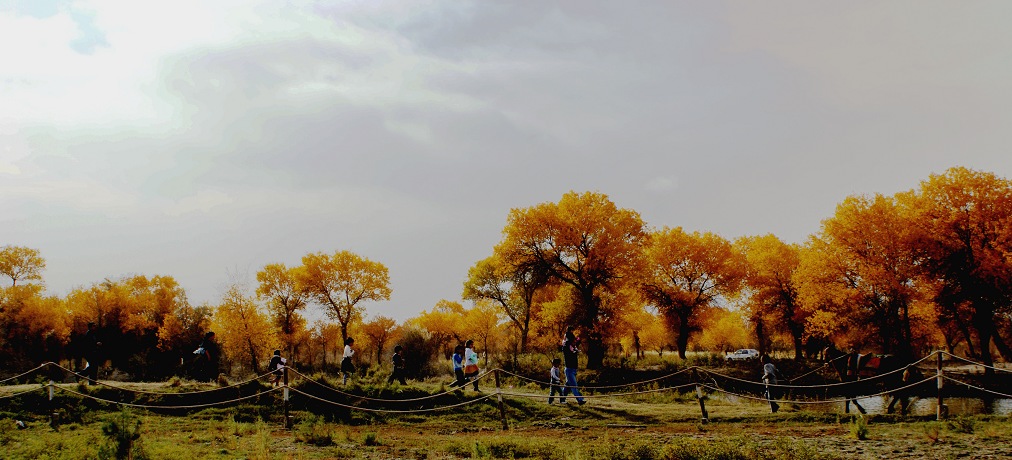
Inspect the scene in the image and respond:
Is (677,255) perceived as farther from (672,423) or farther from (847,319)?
(672,423)

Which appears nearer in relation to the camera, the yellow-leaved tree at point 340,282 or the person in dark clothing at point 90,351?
the person in dark clothing at point 90,351

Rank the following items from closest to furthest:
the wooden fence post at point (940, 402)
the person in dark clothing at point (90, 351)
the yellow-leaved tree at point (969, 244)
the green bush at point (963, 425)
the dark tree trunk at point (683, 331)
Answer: the green bush at point (963, 425) < the wooden fence post at point (940, 402) < the person in dark clothing at point (90, 351) < the yellow-leaved tree at point (969, 244) < the dark tree trunk at point (683, 331)

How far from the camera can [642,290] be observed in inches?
1930

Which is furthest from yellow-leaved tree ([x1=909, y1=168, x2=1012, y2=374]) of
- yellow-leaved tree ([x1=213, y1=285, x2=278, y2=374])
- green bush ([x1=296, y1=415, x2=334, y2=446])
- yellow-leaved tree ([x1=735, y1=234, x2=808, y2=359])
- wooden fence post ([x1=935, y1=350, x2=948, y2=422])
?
yellow-leaved tree ([x1=213, y1=285, x2=278, y2=374])

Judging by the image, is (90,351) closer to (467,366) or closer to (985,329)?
(467,366)

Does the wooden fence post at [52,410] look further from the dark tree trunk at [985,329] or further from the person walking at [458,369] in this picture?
the dark tree trunk at [985,329]

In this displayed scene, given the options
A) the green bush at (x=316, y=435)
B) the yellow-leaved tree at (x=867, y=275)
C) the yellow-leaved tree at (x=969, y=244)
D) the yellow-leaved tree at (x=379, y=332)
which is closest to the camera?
the green bush at (x=316, y=435)

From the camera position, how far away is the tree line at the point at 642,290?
3506cm

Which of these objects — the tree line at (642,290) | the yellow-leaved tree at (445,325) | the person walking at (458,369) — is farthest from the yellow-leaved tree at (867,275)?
the yellow-leaved tree at (445,325)

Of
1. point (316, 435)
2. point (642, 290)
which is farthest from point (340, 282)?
point (316, 435)

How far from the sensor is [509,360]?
35.3 metres

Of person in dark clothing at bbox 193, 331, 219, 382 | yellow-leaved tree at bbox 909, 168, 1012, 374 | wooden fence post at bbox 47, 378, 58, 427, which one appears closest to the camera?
wooden fence post at bbox 47, 378, 58, 427

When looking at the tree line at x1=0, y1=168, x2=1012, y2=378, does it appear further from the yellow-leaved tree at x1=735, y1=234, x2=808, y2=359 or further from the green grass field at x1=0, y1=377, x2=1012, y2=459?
the green grass field at x1=0, y1=377, x2=1012, y2=459

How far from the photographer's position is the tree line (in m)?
35.1
